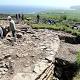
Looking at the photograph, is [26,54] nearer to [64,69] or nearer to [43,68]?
[43,68]

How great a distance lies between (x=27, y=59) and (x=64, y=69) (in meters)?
4.23

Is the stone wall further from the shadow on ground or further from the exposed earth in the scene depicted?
the shadow on ground

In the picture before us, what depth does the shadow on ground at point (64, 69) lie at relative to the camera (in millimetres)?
18703

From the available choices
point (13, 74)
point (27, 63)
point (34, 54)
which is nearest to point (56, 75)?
point (34, 54)

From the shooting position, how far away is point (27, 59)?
1592cm

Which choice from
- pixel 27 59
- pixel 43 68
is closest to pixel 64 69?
pixel 27 59

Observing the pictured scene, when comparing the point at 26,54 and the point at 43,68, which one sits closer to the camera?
the point at 43,68

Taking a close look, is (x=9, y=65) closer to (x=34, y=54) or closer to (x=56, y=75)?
(x=34, y=54)

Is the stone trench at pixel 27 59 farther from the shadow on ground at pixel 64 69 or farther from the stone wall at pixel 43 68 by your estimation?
the shadow on ground at pixel 64 69

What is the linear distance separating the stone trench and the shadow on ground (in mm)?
916

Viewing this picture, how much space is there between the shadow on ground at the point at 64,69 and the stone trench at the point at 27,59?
92 centimetres

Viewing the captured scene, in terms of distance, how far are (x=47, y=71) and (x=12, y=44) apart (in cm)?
428

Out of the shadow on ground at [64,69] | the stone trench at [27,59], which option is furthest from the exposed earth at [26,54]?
the shadow on ground at [64,69]

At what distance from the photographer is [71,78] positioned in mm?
18312
